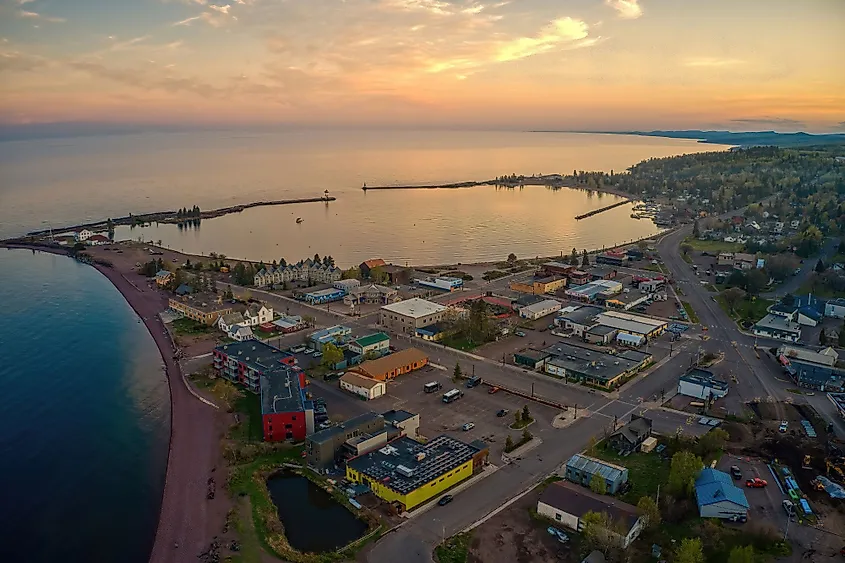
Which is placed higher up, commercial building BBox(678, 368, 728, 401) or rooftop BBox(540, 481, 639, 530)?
commercial building BBox(678, 368, 728, 401)

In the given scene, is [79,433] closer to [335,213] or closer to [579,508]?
[579,508]

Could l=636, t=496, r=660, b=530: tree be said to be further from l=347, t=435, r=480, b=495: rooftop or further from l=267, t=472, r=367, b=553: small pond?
l=267, t=472, r=367, b=553: small pond

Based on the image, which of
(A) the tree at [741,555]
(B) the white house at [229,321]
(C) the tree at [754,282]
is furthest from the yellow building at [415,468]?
(C) the tree at [754,282]

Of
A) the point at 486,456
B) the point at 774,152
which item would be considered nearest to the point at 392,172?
the point at 774,152

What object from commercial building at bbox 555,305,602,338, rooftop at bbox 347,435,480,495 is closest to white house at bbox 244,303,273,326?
rooftop at bbox 347,435,480,495

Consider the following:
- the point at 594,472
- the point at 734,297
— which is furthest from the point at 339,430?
the point at 734,297

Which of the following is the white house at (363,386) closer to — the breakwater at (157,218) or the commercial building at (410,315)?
the commercial building at (410,315)

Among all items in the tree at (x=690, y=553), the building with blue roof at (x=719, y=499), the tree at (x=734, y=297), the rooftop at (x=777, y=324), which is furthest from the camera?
the tree at (x=734, y=297)
